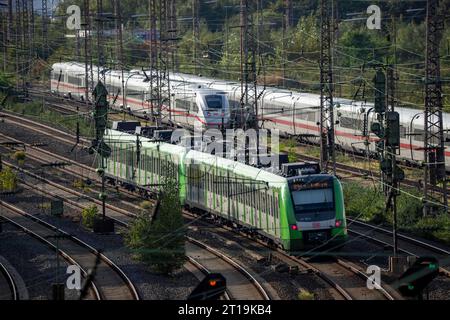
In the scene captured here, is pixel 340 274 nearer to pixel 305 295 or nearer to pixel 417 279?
pixel 305 295

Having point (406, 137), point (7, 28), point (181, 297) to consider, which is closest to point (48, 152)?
point (406, 137)

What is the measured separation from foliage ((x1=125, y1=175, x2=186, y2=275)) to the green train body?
2661 millimetres

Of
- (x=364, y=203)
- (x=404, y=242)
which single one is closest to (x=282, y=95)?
(x=364, y=203)

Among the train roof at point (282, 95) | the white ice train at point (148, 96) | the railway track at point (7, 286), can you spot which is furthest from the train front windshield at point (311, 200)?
the white ice train at point (148, 96)

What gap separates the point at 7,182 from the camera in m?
42.7

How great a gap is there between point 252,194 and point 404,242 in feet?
16.5

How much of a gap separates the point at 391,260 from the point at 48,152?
93.6ft

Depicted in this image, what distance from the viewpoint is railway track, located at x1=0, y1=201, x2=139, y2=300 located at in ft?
84.8

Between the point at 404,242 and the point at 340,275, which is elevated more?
the point at 340,275

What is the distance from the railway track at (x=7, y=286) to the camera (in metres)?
25.5

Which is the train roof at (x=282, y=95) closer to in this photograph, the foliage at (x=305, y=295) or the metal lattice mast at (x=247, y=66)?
the metal lattice mast at (x=247, y=66)

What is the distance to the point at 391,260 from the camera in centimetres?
2680

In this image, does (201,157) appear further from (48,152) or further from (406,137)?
(48,152)

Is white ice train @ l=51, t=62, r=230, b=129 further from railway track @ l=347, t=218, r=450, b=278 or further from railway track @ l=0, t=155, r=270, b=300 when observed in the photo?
railway track @ l=347, t=218, r=450, b=278
